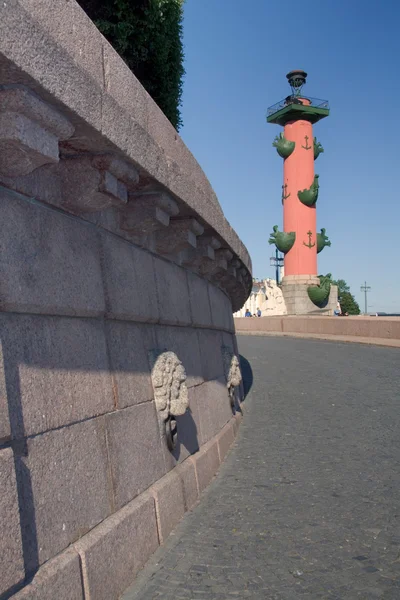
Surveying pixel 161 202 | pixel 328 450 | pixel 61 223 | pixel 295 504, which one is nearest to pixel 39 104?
pixel 61 223

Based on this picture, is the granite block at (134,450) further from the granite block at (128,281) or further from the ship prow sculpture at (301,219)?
the ship prow sculpture at (301,219)

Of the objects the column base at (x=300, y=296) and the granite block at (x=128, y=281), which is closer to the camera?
the granite block at (x=128, y=281)

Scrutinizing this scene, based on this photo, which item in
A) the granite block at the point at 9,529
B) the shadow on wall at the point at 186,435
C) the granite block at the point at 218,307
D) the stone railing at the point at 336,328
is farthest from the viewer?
the stone railing at the point at 336,328

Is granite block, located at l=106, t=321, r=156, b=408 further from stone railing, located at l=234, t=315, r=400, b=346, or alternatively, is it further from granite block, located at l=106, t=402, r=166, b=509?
stone railing, located at l=234, t=315, r=400, b=346

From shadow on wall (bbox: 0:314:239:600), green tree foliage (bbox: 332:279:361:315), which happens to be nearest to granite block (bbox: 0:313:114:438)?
shadow on wall (bbox: 0:314:239:600)

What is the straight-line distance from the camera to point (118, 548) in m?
3.21

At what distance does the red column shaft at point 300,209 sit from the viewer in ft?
135

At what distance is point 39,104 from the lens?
2.45 m

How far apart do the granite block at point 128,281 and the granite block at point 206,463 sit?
135cm

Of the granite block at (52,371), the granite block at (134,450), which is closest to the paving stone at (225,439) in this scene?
the granite block at (134,450)

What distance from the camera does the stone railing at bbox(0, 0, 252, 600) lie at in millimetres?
2480

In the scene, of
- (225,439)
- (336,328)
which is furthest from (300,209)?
(225,439)

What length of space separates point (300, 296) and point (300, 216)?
530 cm

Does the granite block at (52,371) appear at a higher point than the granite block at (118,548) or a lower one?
higher
